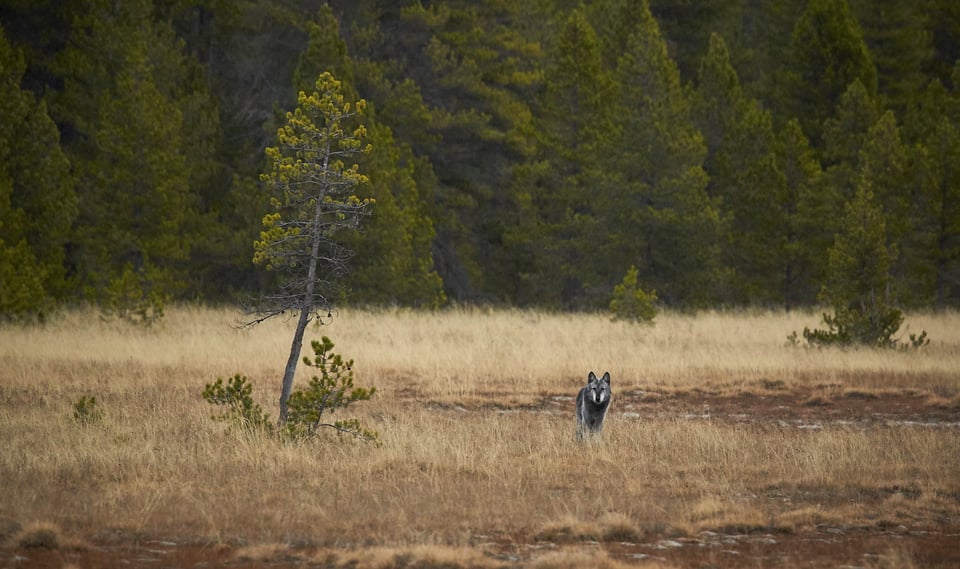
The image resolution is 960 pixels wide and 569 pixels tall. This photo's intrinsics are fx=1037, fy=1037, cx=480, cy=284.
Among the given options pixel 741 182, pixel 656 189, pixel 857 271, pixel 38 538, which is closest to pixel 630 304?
pixel 857 271

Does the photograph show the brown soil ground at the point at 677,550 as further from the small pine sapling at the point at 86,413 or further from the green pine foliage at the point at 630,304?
the green pine foliage at the point at 630,304

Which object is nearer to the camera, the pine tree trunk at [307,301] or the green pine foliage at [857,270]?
the pine tree trunk at [307,301]

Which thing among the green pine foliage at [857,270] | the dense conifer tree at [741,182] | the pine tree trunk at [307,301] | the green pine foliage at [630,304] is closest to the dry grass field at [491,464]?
the pine tree trunk at [307,301]

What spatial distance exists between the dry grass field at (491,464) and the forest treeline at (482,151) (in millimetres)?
7332

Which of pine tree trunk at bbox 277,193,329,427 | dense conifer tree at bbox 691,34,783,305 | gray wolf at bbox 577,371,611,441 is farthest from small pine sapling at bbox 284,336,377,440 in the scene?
dense conifer tree at bbox 691,34,783,305

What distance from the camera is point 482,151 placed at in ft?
132

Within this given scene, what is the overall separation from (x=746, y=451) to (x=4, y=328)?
17232 mm

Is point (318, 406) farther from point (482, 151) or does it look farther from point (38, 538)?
point (482, 151)

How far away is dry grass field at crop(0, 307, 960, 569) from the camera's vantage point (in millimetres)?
8719

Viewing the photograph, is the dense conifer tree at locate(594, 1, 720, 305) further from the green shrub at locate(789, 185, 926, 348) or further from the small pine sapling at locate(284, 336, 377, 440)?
the small pine sapling at locate(284, 336, 377, 440)

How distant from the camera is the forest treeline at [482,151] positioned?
28.7 m

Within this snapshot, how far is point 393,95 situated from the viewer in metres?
36.0

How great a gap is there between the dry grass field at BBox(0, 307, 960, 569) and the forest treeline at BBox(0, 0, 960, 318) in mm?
7332

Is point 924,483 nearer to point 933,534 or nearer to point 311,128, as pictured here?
point 933,534
